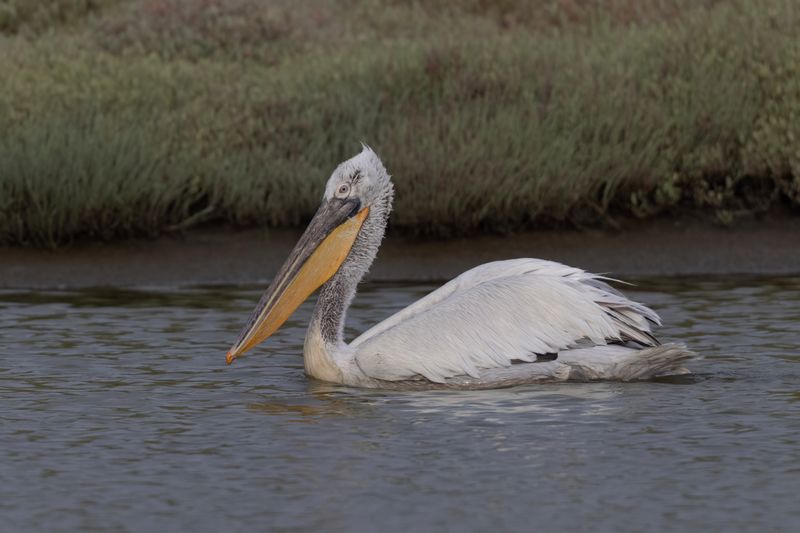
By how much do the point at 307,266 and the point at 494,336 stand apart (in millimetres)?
1055

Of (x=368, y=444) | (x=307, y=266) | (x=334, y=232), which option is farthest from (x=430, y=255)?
(x=368, y=444)

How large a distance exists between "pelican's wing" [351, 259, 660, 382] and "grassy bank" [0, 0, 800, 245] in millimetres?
4061

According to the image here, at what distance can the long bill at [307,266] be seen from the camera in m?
7.63

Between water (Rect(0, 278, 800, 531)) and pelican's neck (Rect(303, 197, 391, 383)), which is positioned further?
pelican's neck (Rect(303, 197, 391, 383))

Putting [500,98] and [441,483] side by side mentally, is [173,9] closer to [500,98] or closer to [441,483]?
[500,98]

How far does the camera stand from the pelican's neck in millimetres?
7434

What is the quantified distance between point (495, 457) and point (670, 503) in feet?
2.75

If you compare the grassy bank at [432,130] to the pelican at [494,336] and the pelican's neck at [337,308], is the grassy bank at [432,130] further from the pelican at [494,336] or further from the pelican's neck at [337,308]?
the pelican at [494,336]

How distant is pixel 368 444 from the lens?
6066mm

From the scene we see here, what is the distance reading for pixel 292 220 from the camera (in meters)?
11.8

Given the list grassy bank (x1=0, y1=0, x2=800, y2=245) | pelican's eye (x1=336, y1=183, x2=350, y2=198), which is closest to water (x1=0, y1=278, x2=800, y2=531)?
pelican's eye (x1=336, y1=183, x2=350, y2=198)

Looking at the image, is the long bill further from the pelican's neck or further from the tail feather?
the tail feather

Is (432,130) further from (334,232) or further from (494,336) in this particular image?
(494,336)

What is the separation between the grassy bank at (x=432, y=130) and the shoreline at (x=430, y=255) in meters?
0.14
